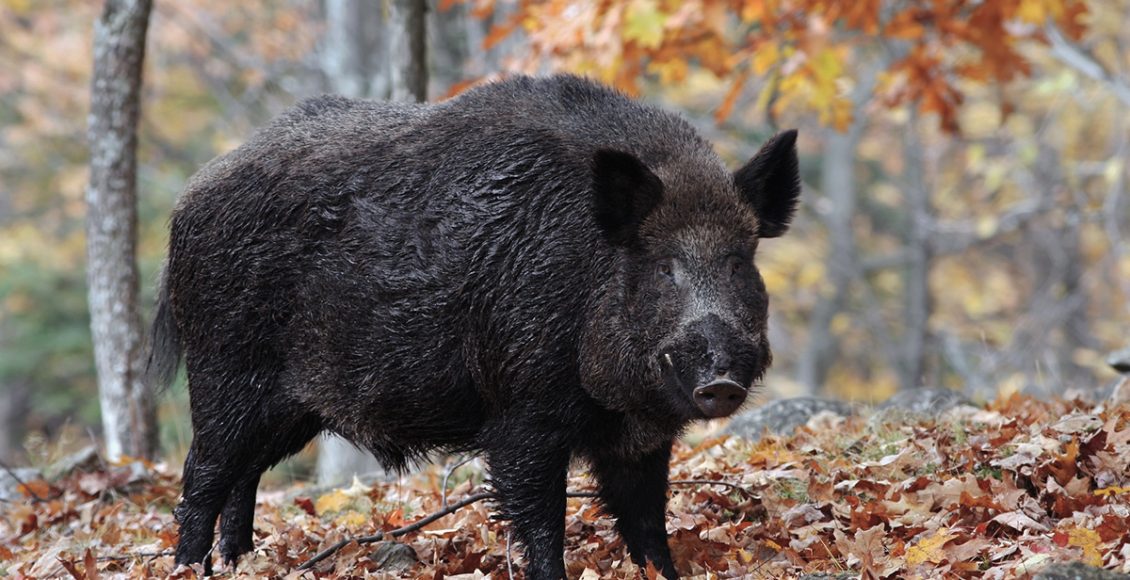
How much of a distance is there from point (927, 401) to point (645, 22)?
3161 millimetres

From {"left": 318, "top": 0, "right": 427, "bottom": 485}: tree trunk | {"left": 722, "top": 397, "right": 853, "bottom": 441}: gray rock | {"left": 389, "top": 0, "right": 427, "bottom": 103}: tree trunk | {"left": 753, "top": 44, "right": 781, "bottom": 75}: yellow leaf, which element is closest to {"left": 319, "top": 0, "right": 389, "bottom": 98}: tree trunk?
{"left": 318, "top": 0, "right": 427, "bottom": 485}: tree trunk

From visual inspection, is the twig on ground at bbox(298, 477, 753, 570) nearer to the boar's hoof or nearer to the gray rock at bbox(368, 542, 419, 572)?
the gray rock at bbox(368, 542, 419, 572)

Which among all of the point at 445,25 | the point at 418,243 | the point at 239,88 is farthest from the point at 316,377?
the point at 239,88

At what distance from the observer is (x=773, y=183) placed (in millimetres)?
5105

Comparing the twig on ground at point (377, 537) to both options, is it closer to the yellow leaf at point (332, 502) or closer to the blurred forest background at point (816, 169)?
the yellow leaf at point (332, 502)

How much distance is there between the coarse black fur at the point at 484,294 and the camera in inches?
186

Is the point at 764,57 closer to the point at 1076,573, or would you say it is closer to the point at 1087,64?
the point at 1087,64

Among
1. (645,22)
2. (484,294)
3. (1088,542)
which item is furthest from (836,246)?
(1088,542)

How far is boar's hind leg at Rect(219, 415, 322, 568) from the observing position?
573 centimetres

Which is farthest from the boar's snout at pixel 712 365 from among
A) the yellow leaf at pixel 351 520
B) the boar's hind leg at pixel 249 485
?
the yellow leaf at pixel 351 520

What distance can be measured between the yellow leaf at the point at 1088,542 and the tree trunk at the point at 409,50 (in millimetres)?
5681

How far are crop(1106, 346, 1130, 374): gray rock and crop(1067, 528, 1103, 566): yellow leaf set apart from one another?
12.7ft

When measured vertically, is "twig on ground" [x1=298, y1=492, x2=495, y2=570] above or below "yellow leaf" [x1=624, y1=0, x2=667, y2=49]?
below

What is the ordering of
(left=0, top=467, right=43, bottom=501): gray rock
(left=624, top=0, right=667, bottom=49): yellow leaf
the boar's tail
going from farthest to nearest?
(left=624, top=0, right=667, bottom=49): yellow leaf, (left=0, top=467, right=43, bottom=501): gray rock, the boar's tail
